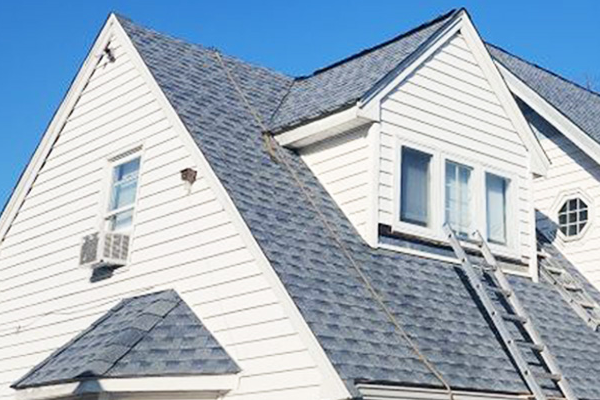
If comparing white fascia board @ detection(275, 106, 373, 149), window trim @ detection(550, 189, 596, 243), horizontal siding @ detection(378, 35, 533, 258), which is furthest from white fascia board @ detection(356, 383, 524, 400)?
window trim @ detection(550, 189, 596, 243)

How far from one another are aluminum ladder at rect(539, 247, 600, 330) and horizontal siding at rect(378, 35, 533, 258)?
0.63 metres

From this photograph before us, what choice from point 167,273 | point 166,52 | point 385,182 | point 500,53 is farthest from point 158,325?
point 500,53

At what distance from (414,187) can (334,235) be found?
156 cm

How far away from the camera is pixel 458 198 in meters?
10.6

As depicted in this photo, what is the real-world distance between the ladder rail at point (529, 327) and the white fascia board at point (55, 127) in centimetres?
595

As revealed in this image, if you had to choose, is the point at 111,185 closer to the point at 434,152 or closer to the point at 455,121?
the point at 434,152

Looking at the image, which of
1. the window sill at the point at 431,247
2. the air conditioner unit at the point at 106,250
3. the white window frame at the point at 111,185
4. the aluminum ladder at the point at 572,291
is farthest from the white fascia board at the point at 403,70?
the aluminum ladder at the point at 572,291

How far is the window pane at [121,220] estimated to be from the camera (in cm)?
1030

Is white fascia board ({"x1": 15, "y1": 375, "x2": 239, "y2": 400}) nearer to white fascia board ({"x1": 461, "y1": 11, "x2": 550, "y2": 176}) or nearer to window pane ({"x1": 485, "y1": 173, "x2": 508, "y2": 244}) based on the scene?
window pane ({"x1": 485, "y1": 173, "x2": 508, "y2": 244})

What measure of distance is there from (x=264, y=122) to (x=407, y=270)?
10.1 ft

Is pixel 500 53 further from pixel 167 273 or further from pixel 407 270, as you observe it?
pixel 167 273

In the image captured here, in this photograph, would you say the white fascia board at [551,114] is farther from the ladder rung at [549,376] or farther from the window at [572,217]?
the ladder rung at [549,376]

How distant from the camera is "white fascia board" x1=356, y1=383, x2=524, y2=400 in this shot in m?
6.91

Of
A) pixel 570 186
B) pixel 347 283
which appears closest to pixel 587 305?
pixel 570 186
